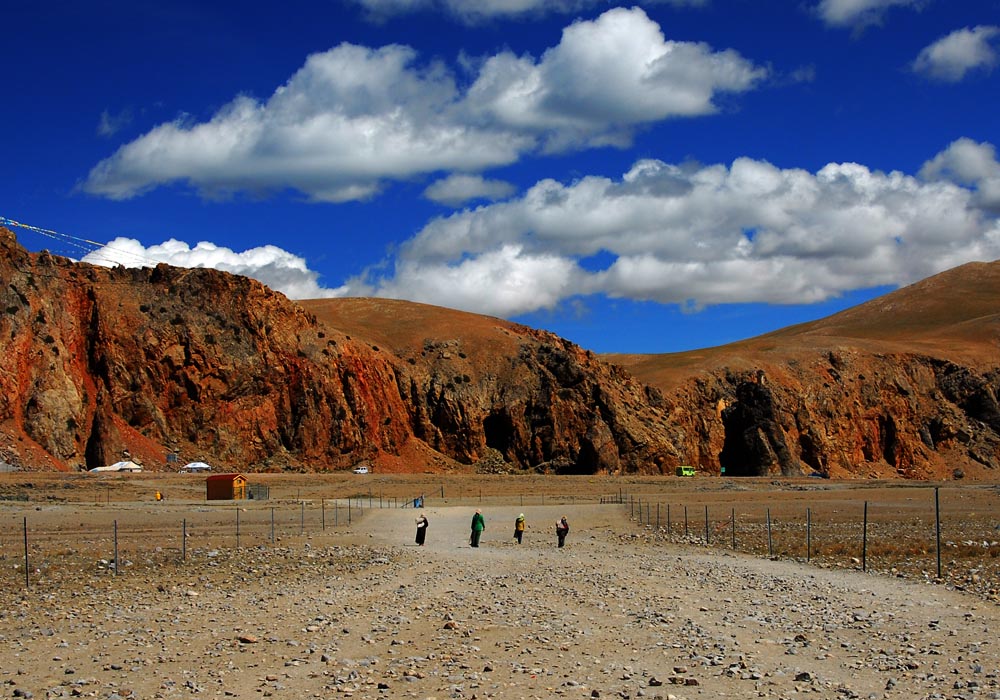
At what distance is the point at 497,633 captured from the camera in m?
16.5

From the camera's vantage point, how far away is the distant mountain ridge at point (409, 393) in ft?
267

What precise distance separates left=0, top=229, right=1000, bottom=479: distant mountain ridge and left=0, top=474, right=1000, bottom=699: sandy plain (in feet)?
145

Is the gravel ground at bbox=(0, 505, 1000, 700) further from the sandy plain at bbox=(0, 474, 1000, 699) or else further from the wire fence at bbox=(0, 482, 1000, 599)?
the wire fence at bbox=(0, 482, 1000, 599)

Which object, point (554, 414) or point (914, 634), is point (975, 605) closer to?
point (914, 634)

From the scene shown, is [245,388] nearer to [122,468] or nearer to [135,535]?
[122,468]

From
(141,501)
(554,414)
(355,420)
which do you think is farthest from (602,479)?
(141,501)

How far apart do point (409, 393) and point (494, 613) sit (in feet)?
276

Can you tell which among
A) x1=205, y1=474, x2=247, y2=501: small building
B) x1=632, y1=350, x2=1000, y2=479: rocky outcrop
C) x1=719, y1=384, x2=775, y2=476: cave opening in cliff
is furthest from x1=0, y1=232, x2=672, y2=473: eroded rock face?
x1=205, y1=474, x2=247, y2=501: small building

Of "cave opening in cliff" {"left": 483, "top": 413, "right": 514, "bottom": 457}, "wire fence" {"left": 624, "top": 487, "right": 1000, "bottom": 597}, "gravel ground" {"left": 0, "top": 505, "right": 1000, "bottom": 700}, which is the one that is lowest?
"wire fence" {"left": 624, "top": 487, "right": 1000, "bottom": 597}

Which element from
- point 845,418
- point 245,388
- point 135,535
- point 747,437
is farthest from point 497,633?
point 845,418

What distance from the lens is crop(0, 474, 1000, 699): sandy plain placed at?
1309 centimetres

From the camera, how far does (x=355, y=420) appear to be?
9212cm

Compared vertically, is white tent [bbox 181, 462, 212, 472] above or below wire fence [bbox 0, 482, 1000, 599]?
above

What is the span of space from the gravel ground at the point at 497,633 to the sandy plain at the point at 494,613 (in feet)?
0.21
